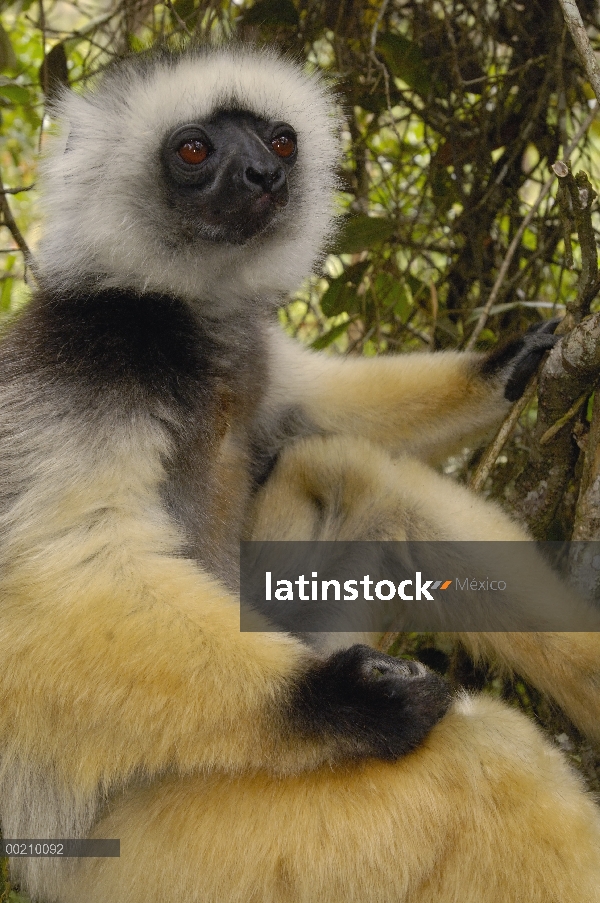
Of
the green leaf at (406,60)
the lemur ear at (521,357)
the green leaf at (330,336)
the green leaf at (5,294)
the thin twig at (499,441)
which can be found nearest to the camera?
the thin twig at (499,441)

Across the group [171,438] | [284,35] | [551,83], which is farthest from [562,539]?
[284,35]

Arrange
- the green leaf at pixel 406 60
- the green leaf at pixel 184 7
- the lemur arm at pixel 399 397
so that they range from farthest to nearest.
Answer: the green leaf at pixel 184 7 < the green leaf at pixel 406 60 < the lemur arm at pixel 399 397

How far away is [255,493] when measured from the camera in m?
3.28

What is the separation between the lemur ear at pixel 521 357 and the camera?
323 cm

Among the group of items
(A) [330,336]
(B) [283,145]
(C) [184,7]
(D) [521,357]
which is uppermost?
(C) [184,7]

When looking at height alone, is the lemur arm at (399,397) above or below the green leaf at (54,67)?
below

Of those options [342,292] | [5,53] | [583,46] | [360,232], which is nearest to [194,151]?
[360,232]

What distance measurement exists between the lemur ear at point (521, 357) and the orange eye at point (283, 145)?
1092mm

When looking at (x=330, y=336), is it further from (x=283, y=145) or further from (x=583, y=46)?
(x=583, y=46)

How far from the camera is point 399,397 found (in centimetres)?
350

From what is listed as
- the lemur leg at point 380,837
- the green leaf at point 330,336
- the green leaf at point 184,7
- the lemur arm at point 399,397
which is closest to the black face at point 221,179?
the lemur arm at point 399,397

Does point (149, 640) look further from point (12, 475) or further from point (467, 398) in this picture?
point (467, 398)

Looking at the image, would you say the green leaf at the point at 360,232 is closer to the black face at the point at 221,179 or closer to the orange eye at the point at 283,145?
the orange eye at the point at 283,145

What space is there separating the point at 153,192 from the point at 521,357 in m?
1.48
